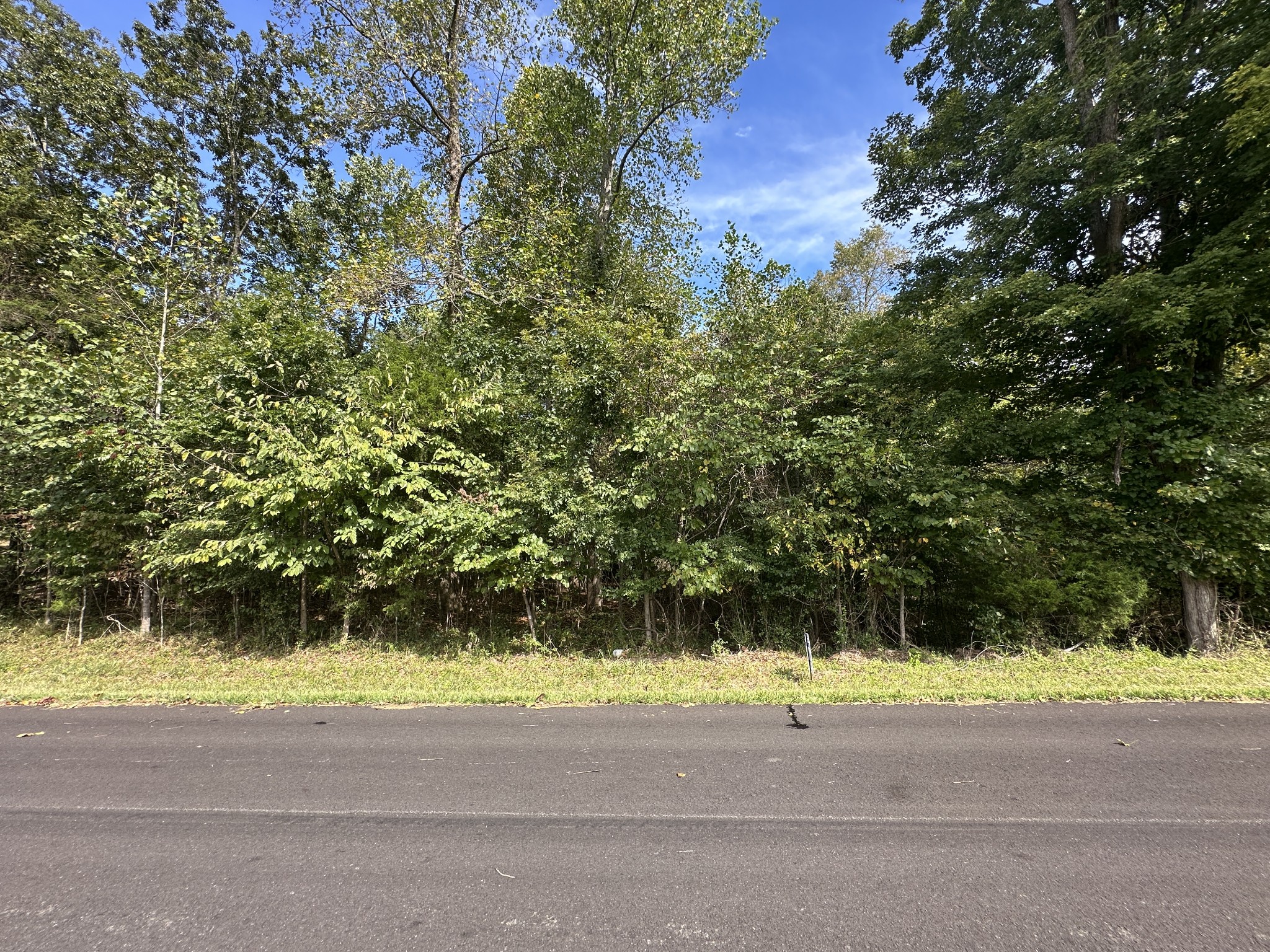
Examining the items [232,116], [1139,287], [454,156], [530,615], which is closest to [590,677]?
[530,615]

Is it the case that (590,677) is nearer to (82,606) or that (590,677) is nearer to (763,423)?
(763,423)

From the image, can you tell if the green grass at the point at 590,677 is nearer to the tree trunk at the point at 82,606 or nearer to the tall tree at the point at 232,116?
the tree trunk at the point at 82,606

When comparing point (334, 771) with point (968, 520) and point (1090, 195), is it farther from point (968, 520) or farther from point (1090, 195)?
point (1090, 195)

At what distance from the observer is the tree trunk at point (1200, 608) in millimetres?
7410

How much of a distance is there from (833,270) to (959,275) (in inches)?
910

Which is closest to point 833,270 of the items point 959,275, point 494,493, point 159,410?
point 959,275

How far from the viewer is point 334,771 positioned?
13.1 ft

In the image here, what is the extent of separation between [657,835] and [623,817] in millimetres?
297

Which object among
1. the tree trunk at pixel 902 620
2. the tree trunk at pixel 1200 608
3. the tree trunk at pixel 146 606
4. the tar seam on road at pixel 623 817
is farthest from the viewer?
the tree trunk at pixel 146 606

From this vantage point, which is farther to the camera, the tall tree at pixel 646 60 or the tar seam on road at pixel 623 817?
the tall tree at pixel 646 60

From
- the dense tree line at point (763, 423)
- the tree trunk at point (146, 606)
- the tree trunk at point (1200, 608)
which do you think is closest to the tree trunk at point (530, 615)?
the dense tree line at point (763, 423)

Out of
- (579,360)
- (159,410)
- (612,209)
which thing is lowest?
(159,410)

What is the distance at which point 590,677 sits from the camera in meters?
6.85

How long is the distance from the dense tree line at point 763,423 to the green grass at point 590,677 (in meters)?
0.83
